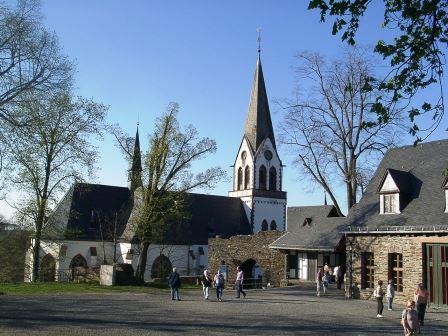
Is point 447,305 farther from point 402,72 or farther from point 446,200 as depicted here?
point 402,72

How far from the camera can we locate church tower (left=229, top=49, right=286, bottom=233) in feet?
186

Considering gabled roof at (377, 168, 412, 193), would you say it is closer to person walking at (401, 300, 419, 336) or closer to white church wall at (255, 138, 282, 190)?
person walking at (401, 300, 419, 336)

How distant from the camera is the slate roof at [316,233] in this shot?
110ft

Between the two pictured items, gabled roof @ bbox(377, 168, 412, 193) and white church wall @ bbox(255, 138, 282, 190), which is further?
white church wall @ bbox(255, 138, 282, 190)

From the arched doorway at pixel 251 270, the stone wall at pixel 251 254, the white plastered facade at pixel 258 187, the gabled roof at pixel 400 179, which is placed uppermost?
the white plastered facade at pixel 258 187

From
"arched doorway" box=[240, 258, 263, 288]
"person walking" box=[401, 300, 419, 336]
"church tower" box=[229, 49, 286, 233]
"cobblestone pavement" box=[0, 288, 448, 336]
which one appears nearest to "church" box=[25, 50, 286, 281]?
"church tower" box=[229, 49, 286, 233]

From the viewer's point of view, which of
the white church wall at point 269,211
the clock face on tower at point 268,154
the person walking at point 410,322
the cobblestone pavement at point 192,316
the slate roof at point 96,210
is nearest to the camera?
the person walking at point 410,322

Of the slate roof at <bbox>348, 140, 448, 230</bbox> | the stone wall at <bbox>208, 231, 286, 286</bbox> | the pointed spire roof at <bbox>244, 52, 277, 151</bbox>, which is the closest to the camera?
the slate roof at <bbox>348, 140, 448, 230</bbox>

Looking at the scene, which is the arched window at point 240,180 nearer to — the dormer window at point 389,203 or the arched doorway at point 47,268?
the arched doorway at point 47,268

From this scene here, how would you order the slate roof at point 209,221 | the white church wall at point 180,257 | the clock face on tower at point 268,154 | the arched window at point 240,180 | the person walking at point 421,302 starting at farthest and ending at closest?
the arched window at point 240,180, the clock face on tower at point 268,154, the slate roof at point 209,221, the white church wall at point 180,257, the person walking at point 421,302

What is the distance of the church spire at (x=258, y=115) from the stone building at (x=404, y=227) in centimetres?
2883

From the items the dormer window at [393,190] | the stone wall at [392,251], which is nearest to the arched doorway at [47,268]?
the stone wall at [392,251]

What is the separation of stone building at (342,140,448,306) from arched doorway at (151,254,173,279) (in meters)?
23.4

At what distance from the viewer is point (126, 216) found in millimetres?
49562
